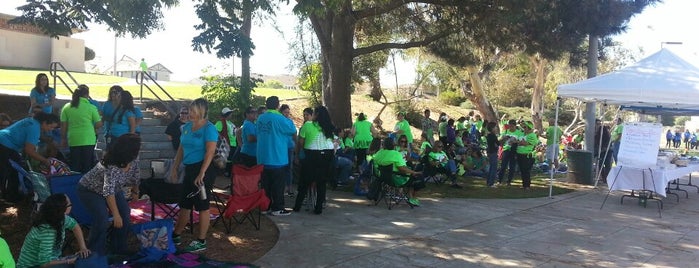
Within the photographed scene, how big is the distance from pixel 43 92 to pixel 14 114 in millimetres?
4335

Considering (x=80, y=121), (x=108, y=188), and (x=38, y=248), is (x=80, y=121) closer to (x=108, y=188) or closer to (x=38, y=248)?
(x=108, y=188)

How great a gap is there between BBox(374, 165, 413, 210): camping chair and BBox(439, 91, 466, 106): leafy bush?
24636mm

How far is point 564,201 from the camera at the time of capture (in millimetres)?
9938

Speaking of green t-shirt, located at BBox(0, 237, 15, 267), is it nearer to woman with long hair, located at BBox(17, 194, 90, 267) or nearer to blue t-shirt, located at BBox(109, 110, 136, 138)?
woman with long hair, located at BBox(17, 194, 90, 267)

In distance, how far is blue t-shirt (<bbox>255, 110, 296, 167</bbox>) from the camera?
285 inches

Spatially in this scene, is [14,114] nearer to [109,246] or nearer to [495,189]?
[109,246]

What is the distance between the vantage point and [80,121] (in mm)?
6980

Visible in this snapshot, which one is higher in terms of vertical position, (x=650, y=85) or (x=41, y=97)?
(x=650, y=85)

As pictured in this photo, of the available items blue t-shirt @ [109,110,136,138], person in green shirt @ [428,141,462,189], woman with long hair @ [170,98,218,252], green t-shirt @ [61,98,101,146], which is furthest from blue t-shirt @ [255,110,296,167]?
person in green shirt @ [428,141,462,189]

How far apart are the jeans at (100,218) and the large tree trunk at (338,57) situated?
940 centimetres

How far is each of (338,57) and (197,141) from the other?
8883 millimetres

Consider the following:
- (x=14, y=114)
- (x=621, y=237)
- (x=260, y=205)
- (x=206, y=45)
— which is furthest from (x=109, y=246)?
(x=14, y=114)

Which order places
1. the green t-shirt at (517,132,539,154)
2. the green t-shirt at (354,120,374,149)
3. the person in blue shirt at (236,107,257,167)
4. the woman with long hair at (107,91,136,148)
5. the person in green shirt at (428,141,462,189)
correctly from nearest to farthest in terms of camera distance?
the woman with long hair at (107,91,136,148)
the person in blue shirt at (236,107,257,167)
the person in green shirt at (428,141,462,189)
the green t-shirt at (517,132,539,154)
the green t-shirt at (354,120,374,149)

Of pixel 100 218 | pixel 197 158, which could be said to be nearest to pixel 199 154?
pixel 197 158
